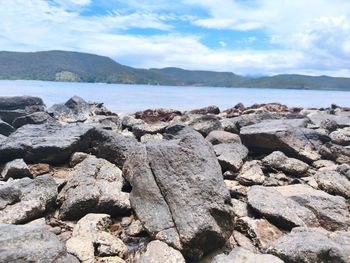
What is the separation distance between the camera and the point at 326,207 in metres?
9.27

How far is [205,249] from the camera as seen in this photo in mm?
7496

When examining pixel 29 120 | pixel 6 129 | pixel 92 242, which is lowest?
pixel 6 129

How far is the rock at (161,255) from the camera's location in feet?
22.5

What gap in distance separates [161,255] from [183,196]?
1371 millimetres

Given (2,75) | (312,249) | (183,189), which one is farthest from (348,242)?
(2,75)

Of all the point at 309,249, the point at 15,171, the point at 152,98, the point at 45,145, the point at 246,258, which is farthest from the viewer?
the point at 152,98

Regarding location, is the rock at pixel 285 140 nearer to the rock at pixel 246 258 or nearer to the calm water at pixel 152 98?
the rock at pixel 246 258

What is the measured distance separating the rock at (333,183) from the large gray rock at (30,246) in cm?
697

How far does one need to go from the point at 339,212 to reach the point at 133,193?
438 cm

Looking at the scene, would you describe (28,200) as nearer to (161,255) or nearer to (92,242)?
(92,242)

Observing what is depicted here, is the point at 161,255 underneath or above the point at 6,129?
above

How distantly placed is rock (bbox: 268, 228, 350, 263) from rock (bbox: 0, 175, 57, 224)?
14.6 ft

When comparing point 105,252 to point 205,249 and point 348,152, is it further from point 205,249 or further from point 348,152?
point 348,152

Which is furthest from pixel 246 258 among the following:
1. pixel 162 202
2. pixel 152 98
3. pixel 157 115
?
pixel 152 98
